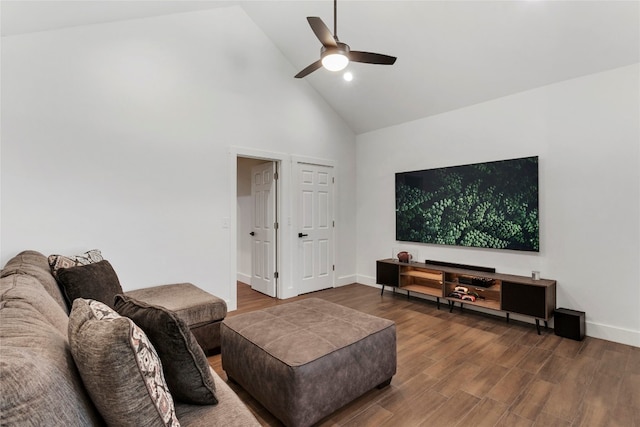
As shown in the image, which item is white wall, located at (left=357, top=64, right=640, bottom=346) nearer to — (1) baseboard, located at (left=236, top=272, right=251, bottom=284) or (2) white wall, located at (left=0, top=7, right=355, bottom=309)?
(2) white wall, located at (left=0, top=7, right=355, bottom=309)

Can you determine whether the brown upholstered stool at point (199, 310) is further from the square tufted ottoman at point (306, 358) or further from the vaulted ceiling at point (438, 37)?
the vaulted ceiling at point (438, 37)

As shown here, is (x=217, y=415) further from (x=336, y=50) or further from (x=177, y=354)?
(x=336, y=50)

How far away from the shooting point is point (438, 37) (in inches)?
134

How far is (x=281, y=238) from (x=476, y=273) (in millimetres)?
2664

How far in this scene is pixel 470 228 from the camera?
4020 millimetres

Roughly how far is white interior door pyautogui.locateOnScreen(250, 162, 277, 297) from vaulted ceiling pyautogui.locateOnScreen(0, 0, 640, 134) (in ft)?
5.75

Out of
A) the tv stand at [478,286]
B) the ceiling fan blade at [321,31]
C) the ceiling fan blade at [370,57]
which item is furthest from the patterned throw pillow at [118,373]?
the tv stand at [478,286]

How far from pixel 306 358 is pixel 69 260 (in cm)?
212

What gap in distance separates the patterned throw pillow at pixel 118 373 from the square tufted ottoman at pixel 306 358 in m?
0.93

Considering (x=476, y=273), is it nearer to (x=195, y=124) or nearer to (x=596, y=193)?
(x=596, y=193)

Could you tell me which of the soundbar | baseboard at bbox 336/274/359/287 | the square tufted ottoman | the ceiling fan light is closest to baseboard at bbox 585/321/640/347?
the soundbar

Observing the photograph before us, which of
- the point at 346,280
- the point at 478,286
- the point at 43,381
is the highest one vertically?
the point at 43,381

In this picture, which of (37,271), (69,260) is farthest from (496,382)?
(69,260)

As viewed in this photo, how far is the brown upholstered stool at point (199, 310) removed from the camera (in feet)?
8.68
